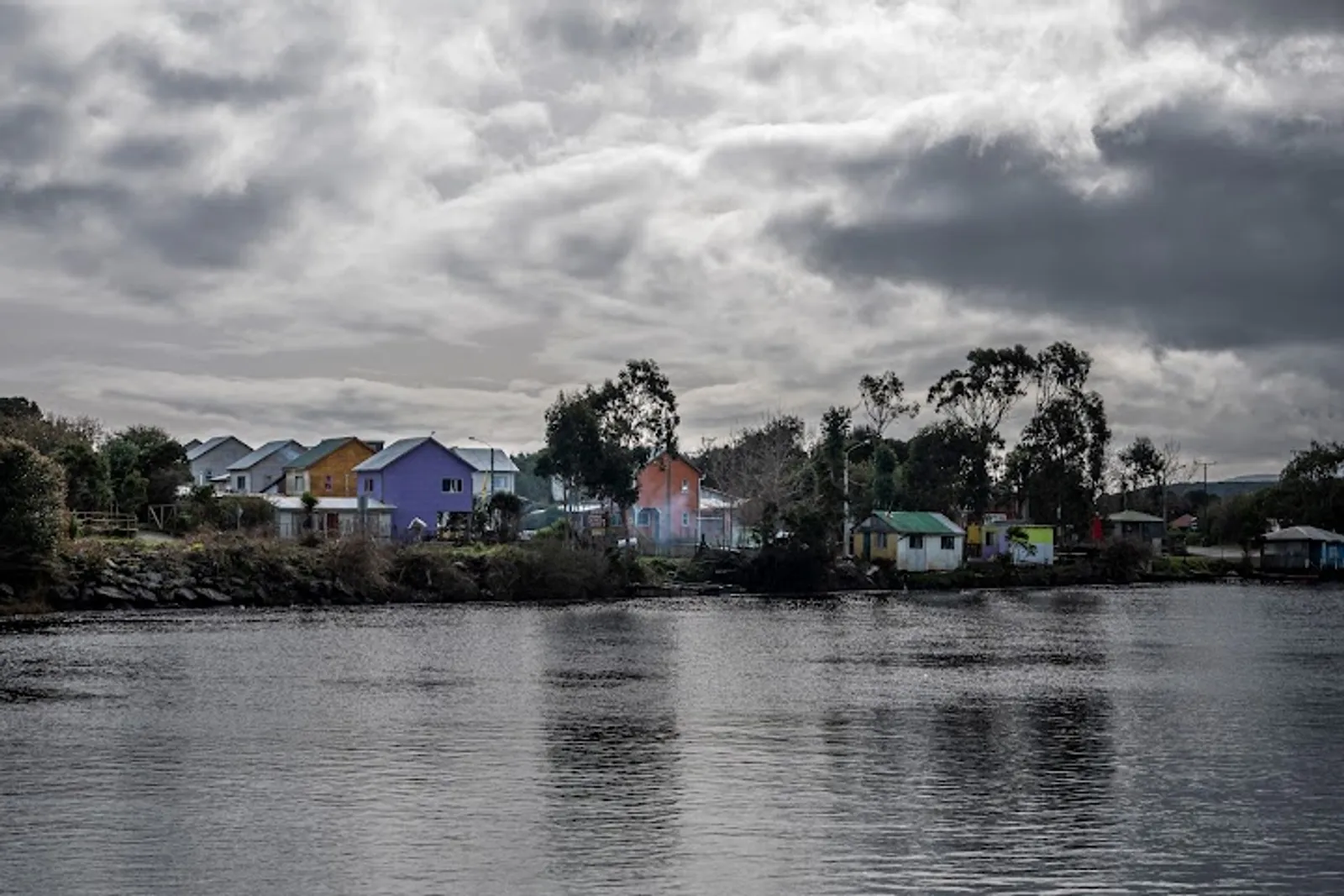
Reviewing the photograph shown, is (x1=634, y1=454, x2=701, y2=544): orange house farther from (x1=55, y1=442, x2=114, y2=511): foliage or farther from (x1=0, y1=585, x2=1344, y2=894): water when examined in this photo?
(x1=0, y1=585, x2=1344, y2=894): water

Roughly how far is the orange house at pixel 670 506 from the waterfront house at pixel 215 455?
45.6 m

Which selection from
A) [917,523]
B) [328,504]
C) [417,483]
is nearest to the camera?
[328,504]

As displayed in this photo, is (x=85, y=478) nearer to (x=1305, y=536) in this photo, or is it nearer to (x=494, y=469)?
(x=494, y=469)

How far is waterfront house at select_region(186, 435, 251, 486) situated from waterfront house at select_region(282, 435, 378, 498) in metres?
26.8

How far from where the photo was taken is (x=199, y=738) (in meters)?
36.7

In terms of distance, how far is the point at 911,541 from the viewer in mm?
130000

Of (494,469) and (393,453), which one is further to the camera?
(494,469)

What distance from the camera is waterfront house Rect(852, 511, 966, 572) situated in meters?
129

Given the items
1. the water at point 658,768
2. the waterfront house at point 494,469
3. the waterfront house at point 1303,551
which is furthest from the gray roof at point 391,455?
the waterfront house at point 1303,551

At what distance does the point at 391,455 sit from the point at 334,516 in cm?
768

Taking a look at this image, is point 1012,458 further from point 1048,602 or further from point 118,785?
point 118,785

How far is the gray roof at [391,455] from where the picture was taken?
125812 millimetres

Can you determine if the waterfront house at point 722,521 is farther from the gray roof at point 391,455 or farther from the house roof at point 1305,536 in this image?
the house roof at point 1305,536

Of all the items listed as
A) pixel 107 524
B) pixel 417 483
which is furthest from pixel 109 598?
pixel 417 483
